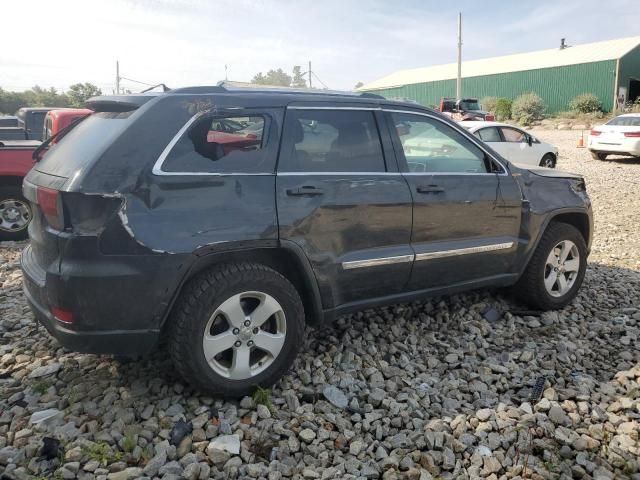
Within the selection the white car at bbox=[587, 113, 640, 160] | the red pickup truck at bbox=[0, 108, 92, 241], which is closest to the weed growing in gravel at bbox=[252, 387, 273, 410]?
the red pickup truck at bbox=[0, 108, 92, 241]

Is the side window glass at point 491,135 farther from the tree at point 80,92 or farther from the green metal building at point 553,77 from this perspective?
the tree at point 80,92

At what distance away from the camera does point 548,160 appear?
14414mm

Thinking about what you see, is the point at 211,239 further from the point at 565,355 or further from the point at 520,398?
the point at 565,355

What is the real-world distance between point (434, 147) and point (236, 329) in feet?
6.94

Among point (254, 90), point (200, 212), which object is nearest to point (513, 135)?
point (254, 90)

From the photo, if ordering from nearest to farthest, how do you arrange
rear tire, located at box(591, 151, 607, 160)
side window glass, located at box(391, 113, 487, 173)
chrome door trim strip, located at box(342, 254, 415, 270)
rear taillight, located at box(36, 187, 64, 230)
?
rear taillight, located at box(36, 187, 64, 230)
chrome door trim strip, located at box(342, 254, 415, 270)
side window glass, located at box(391, 113, 487, 173)
rear tire, located at box(591, 151, 607, 160)

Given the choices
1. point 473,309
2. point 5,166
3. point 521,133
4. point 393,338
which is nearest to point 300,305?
point 393,338

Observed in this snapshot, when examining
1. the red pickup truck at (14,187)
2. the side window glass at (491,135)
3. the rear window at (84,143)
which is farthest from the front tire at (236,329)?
the side window glass at (491,135)

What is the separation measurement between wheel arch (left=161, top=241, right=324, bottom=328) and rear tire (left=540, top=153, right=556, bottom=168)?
1233cm

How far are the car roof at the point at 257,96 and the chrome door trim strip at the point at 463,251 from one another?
1.10 m

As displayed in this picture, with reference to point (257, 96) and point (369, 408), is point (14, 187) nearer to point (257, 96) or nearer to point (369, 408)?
point (257, 96)

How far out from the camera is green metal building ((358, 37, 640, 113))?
3706 centimetres

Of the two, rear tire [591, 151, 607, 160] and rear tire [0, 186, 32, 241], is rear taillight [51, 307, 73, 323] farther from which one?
rear tire [591, 151, 607, 160]

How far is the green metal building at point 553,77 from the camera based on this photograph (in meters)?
37.1
